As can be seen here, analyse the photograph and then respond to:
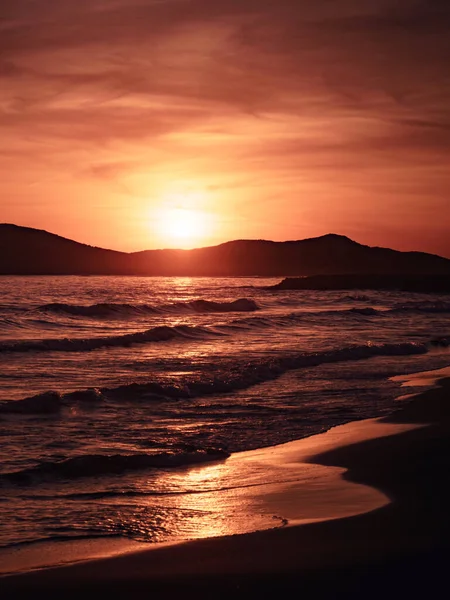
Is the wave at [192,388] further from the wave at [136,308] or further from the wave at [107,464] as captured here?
the wave at [136,308]

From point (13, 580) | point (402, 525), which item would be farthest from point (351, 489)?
point (13, 580)

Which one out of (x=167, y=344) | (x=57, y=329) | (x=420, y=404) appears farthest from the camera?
(x=57, y=329)

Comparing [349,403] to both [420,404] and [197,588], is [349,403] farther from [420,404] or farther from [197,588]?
[197,588]

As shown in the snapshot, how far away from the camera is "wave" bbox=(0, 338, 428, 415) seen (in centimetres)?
1217

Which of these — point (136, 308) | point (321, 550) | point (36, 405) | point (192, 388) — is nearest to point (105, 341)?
point (192, 388)

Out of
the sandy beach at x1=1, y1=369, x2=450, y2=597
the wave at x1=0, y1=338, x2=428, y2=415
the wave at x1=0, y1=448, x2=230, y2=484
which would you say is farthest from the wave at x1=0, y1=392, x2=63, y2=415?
the sandy beach at x1=1, y1=369, x2=450, y2=597

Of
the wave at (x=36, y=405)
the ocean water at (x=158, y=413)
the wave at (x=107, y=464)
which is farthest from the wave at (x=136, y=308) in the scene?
the wave at (x=107, y=464)

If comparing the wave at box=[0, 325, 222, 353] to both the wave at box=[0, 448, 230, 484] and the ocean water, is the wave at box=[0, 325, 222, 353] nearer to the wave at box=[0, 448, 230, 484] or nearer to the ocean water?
the ocean water

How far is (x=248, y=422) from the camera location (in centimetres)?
1145

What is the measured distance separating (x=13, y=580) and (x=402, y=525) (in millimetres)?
3129

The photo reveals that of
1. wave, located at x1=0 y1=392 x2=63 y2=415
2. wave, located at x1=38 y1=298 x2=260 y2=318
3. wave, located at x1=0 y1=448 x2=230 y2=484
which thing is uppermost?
wave, located at x1=38 y1=298 x2=260 y2=318

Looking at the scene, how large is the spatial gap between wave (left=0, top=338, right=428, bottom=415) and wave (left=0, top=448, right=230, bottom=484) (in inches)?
139

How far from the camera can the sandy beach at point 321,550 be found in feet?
16.1

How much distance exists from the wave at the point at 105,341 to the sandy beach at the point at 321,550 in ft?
50.5
